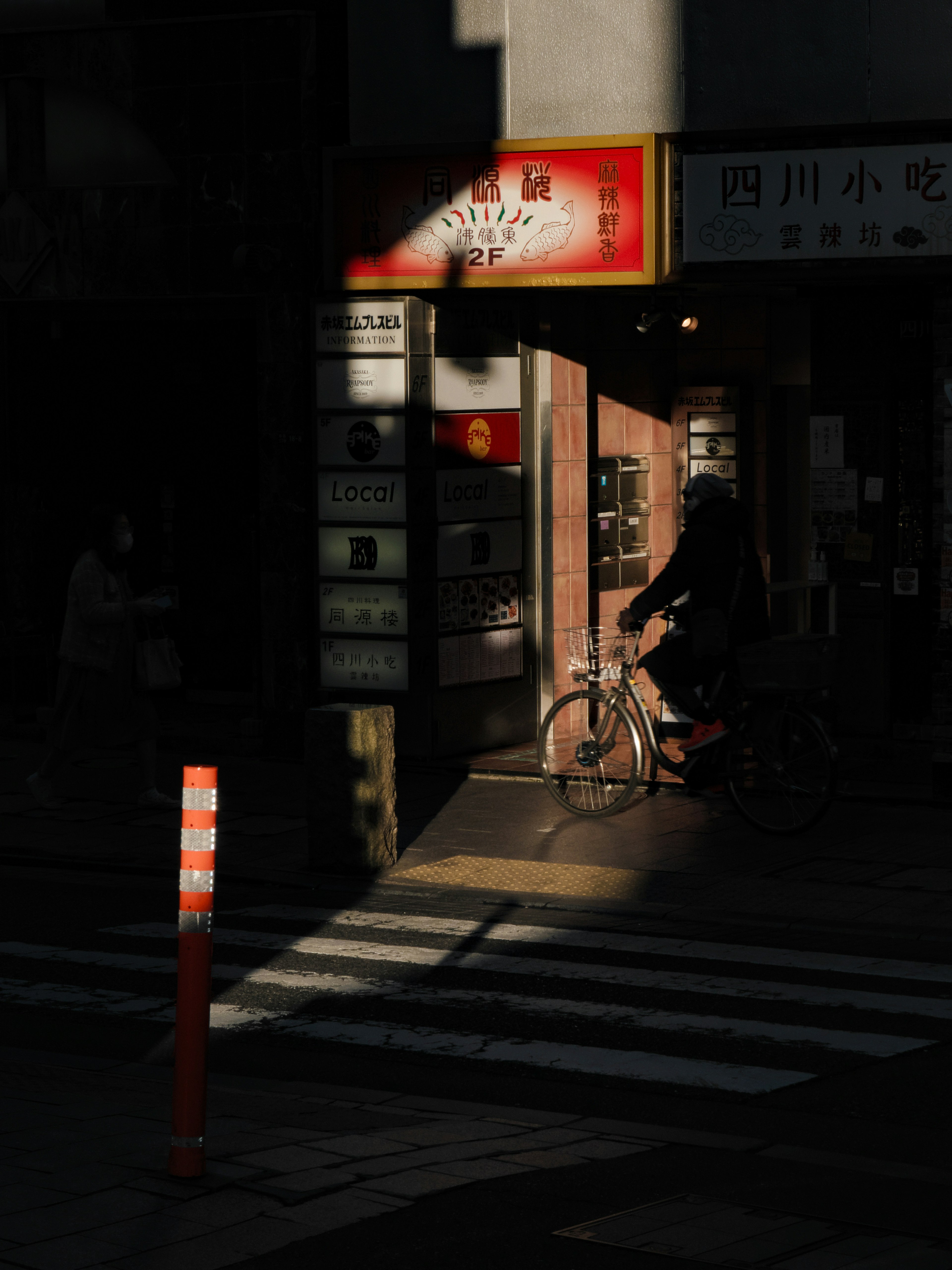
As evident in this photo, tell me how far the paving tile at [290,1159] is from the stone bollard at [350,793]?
5021mm

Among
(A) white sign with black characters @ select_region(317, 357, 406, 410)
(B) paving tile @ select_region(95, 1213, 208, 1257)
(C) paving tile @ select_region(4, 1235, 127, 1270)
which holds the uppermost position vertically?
(A) white sign with black characters @ select_region(317, 357, 406, 410)

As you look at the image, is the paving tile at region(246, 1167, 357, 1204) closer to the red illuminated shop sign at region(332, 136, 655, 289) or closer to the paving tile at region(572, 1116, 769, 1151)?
the paving tile at region(572, 1116, 769, 1151)

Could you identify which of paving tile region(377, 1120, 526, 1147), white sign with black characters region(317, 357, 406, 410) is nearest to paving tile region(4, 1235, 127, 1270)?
paving tile region(377, 1120, 526, 1147)

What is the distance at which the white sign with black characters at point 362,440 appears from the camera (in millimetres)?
13836

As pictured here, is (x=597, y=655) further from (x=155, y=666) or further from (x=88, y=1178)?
(x=88, y=1178)

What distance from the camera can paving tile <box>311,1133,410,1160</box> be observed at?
566cm

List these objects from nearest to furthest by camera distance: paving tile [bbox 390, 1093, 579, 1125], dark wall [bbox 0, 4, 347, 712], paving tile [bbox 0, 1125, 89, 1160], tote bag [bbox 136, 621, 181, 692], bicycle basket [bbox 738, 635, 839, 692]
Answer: paving tile [bbox 0, 1125, 89, 1160]
paving tile [bbox 390, 1093, 579, 1125]
bicycle basket [bbox 738, 635, 839, 692]
tote bag [bbox 136, 621, 181, 692]
dark wall [bbox 0, 4, 347, 712]

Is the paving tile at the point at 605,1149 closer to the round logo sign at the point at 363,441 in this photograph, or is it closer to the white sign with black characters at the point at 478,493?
the white sign with black characters at the point at 478,493

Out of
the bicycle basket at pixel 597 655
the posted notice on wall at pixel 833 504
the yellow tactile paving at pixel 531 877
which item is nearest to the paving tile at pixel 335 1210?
the yellow tactile paving at pixel 531 877

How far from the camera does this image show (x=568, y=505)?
47.4 feet

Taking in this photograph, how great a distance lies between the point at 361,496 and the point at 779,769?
4.24 meters

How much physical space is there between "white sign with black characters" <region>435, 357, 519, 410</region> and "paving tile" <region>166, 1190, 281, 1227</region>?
9.20 meters

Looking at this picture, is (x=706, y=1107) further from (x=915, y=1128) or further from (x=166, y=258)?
(x=166, y=258)

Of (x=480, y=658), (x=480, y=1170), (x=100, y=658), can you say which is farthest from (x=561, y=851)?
(x=480, y=1170)
